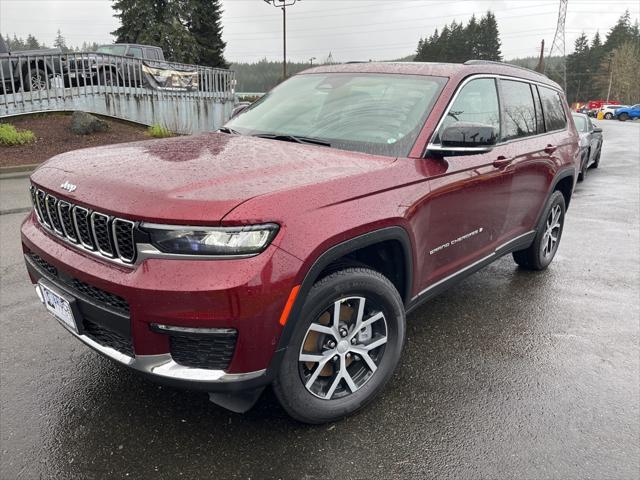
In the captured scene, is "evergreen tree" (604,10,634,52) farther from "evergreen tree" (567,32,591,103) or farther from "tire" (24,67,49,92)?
"tire" (24,67,49,92)

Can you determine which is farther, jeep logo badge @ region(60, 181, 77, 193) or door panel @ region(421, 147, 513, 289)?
door panel @ region(421, 147, 513, 289)

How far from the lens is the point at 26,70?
12.3m

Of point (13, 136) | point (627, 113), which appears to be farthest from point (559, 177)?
point (627, 113)

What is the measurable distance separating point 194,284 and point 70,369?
1.63m

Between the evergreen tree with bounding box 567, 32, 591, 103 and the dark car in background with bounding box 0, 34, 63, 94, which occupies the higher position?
the evergreen tree with bounding box 567, 32, 591, 103

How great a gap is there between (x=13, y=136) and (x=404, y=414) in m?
11.3

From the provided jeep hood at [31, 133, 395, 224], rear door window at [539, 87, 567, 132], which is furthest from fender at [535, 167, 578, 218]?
jeep hood at [31, 133, 395, 224]

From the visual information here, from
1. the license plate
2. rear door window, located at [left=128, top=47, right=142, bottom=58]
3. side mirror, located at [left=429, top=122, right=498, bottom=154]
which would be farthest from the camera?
rear door window, located at [left=128, top=47, right=142, bottom=58]

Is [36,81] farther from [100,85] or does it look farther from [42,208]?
[42,208]

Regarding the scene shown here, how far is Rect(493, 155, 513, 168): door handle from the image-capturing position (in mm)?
3408

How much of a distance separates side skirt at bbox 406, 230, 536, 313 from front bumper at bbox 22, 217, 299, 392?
1.15 meters

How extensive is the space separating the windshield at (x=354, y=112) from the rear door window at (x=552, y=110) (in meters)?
1.83

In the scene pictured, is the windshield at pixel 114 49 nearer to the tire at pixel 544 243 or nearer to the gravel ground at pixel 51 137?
the gravel ground at pixel 51 137

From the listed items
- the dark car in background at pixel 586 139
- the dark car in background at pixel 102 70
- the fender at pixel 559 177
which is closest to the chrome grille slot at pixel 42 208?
the fender at pixel 559 177
